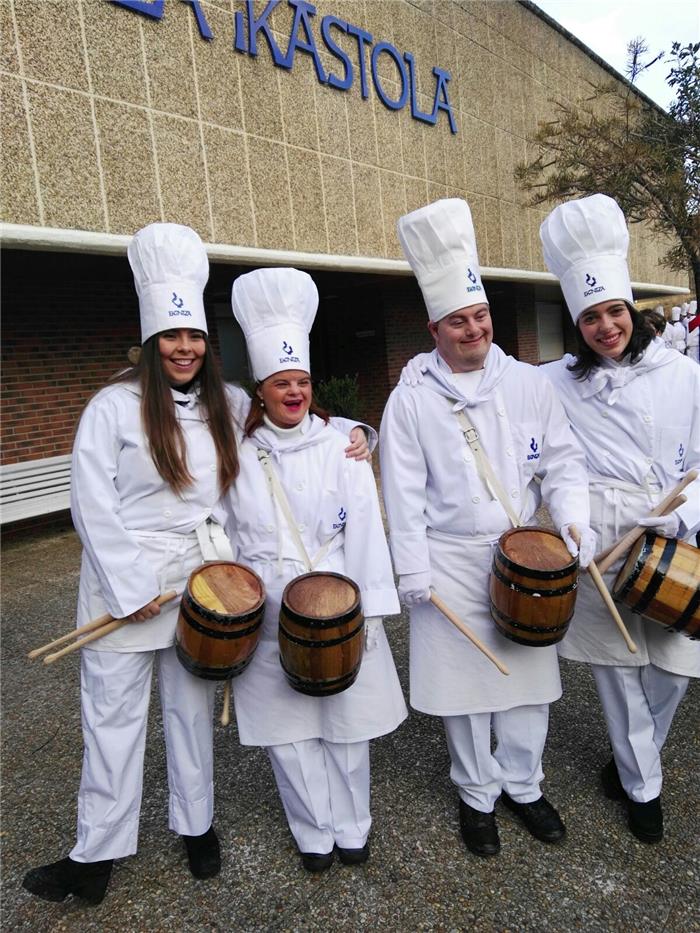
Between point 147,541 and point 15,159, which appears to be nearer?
point 147,541

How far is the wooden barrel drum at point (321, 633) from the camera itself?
2.17 meters

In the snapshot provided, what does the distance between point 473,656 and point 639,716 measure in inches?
26.9

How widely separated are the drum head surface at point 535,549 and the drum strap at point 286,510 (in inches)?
26.3

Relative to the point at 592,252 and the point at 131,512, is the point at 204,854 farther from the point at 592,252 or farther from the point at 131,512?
the point at 592,252

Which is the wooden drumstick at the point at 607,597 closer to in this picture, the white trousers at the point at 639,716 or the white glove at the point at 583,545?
the white glove at the point at 583,545

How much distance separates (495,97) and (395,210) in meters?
4.21

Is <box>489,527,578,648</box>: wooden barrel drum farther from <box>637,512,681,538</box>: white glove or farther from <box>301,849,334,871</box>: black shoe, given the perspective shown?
<box>301,849,334,871</box>: black shoe

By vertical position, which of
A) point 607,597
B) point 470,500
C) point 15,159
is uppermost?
point 15,159

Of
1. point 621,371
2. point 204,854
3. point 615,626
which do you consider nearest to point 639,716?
point 615,626

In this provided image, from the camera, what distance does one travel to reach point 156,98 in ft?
21.8

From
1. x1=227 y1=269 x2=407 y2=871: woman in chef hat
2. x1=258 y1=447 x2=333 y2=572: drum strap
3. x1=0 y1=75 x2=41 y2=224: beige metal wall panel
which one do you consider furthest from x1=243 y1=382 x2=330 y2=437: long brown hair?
x1=0 y1=75 x2=41 y2=224: beige metal wall panel

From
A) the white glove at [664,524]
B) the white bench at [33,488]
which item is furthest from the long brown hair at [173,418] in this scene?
the white bench at [33,488]

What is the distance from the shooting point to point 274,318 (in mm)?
2547

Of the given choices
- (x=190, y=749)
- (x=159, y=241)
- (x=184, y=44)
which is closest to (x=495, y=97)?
(x=184, y=44)
